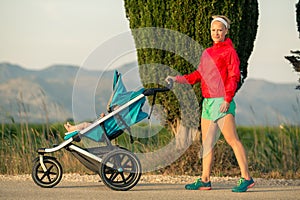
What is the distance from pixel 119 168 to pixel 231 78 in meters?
1.59

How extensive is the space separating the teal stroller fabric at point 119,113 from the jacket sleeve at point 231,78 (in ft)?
3.13

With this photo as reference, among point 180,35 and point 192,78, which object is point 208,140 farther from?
point 180,35

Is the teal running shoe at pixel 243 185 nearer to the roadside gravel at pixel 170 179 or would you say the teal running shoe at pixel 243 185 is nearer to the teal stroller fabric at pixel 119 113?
the roadside gravel at pixel 170 179

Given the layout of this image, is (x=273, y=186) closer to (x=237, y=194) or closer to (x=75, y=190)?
(x=237, y=194)

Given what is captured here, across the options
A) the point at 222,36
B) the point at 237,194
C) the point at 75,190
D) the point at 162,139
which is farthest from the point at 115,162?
the point at 162,139

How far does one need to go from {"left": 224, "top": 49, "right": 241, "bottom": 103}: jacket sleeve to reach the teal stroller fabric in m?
0.95

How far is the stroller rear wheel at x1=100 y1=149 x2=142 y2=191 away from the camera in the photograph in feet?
23.4

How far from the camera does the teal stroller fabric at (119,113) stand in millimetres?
7141

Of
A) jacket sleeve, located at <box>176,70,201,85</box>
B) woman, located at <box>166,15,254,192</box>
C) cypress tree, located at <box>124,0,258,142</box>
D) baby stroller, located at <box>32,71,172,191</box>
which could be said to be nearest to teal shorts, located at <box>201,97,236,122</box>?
woman, located at <box>166,15,254,192</box>

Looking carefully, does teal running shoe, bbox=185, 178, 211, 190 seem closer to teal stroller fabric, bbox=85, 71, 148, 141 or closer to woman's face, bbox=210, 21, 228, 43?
teal stroller fabric, bbox=85, 71, 148, 141

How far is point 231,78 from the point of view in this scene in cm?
697

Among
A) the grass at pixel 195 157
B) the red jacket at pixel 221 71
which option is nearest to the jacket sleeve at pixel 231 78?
the red jacket at pixel 221 71

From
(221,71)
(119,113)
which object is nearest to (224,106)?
(221,71)

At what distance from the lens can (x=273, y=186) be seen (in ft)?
26.5
